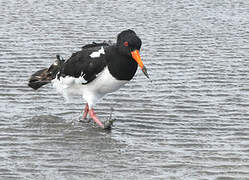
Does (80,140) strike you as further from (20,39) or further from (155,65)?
(20,39)

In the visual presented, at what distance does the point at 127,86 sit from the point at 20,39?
3.38 meters

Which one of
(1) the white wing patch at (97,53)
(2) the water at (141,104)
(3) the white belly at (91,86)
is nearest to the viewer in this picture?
(2) the water at (141,104)

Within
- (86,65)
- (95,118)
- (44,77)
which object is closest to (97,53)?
(86,65)

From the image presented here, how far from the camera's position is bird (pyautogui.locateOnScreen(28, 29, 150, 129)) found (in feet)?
27.3

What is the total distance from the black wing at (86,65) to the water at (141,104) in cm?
66

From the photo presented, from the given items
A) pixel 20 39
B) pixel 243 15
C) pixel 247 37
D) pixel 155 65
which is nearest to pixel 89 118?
pixel 155 65

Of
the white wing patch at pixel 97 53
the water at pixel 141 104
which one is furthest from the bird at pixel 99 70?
the water at pixel 141 104

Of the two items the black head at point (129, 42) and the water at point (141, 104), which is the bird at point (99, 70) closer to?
the black head at point (129, 42)

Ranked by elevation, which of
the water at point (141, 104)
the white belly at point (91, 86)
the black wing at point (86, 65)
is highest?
the black wing at point (86, 65)

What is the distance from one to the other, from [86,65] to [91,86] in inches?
11.6

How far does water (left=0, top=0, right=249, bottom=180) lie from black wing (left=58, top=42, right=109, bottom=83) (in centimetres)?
66

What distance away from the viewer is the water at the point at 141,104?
24.2ft

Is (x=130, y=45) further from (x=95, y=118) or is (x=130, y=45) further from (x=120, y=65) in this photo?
(x=95, y=118)

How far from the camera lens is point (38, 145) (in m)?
7.94
